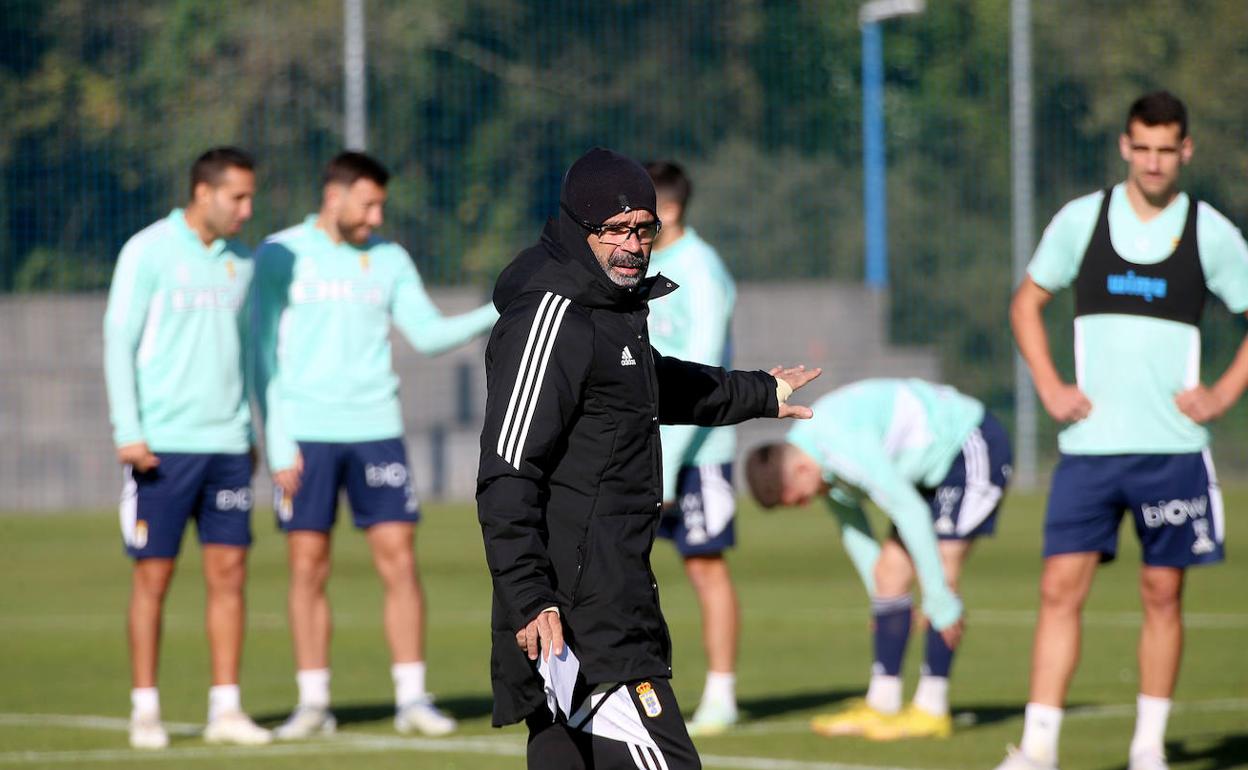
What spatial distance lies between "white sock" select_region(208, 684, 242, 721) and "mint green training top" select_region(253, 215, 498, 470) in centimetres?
118

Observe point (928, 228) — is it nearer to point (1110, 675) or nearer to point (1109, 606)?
point (1109, 606)

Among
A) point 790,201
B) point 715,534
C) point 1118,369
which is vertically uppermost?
point 790,201

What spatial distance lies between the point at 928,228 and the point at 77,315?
11.3 m

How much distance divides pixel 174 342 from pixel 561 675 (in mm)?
4727

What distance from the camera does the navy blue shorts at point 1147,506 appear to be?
26.2ft

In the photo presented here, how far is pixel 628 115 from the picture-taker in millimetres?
27344

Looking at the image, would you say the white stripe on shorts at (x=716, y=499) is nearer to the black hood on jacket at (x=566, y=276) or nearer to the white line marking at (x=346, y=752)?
the white line marking at (x=346, y=752)

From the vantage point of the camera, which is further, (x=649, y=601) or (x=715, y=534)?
(x=715, y=534)

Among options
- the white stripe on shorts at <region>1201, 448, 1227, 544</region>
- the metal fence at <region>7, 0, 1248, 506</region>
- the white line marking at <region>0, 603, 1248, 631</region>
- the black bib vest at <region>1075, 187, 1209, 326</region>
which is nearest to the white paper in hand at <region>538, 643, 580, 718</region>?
the black bib vest at <region>1075, 187, 1209, 326</region>

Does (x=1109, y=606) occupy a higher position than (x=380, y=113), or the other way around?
(x=380, y=113)

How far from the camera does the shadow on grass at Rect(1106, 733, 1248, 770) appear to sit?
814cm

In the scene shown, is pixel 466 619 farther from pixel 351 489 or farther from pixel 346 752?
pixel 346 752

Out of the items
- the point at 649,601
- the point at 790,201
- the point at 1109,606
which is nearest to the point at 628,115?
the point at 790,201

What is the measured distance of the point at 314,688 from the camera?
9.43 meters
